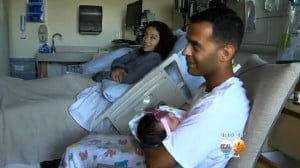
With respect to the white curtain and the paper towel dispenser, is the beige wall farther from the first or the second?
the white curtain

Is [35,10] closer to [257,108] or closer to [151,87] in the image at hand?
[151,87]

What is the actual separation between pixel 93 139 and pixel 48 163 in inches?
36.0

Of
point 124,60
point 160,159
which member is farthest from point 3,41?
point 160,159

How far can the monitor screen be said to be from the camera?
4172 millimetres

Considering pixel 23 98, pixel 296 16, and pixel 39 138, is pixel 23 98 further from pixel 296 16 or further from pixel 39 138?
pixel 296 16

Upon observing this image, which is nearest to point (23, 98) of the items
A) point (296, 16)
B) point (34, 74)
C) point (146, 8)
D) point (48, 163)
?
point (48, 163)

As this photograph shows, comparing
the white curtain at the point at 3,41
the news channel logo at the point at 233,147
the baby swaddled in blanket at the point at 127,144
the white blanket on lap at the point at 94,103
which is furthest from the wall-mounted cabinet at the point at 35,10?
the news channel logo at the point at 233,147

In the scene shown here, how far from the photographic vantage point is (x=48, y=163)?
7.59 feet

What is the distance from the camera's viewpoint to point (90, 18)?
475cm

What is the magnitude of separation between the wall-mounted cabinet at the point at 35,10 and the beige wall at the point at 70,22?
0.25 ft

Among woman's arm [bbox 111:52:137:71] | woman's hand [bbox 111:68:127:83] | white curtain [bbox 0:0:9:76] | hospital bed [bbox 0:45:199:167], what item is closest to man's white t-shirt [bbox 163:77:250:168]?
hospital bed [bbox 0:45:199:167]

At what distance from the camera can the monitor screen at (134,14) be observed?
4.17 metres

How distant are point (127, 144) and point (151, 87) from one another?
62cm

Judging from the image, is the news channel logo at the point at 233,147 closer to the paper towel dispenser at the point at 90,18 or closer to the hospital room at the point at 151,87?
the hospital room at the point at 151,87
